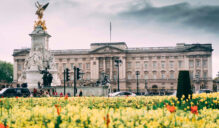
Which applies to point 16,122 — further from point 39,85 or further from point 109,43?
point 109,43

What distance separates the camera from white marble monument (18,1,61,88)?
32719 millimetres

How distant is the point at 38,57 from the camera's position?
3291 centimetres

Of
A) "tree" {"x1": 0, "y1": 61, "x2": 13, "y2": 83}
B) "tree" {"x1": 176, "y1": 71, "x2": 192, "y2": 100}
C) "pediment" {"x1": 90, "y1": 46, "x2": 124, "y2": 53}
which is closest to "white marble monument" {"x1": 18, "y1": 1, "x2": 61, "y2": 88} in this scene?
"tree" {"x1": 176, "y1": 71, "x2": 192, "y2": 100}

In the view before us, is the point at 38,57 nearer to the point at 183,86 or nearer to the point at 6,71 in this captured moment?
the point at 183,86

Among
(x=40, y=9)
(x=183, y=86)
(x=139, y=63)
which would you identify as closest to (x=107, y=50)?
(x=139, y=63)

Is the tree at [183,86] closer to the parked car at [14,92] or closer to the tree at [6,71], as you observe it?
the parked car at [14,92]

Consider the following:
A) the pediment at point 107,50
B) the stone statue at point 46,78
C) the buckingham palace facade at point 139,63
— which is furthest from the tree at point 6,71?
the stone statue at point 46,78

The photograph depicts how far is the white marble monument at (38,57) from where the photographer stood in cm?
3272

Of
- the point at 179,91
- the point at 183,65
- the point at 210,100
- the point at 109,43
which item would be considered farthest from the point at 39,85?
the point at 183,65

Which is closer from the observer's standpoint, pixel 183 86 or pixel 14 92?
pixel 183 86

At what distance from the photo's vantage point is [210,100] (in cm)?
1154

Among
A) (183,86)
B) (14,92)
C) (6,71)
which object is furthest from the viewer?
(6,71)

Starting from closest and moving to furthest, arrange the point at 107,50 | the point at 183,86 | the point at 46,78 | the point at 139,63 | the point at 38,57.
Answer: the point at 183,86 < the point at 46,78 < the point at 38,57 < the point at 107,50 < the point at 139,63

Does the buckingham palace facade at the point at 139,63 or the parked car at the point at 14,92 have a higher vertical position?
the buckingham palace facade at the point at 139,63
